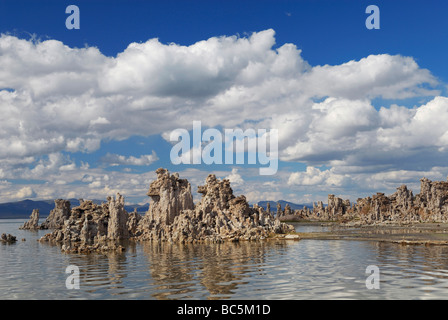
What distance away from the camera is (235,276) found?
39938 millimetres

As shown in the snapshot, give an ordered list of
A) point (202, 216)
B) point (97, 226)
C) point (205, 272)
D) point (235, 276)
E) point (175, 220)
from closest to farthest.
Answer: point (235, 276) → point (205, 272) → point (175, 220) → point (97, 226) → point (202, 216)

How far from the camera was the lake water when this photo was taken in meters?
31.3

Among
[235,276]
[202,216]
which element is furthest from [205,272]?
[202,216]

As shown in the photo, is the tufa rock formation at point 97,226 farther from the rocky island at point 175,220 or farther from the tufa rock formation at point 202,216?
the tufa rock formation at point 202,216

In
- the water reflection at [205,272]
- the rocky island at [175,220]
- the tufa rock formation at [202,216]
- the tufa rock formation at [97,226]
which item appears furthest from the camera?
the tufa rock formation at [97,226]

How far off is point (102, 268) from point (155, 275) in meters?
9.71

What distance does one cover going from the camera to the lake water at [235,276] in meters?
31.3

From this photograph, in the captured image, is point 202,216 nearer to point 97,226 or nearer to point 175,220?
point 175,220

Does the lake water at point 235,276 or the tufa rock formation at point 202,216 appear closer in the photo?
the lake water at point 235,276

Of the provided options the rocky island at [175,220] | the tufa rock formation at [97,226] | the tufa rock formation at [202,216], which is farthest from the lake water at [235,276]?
the tufa rock formation at [97,226]
